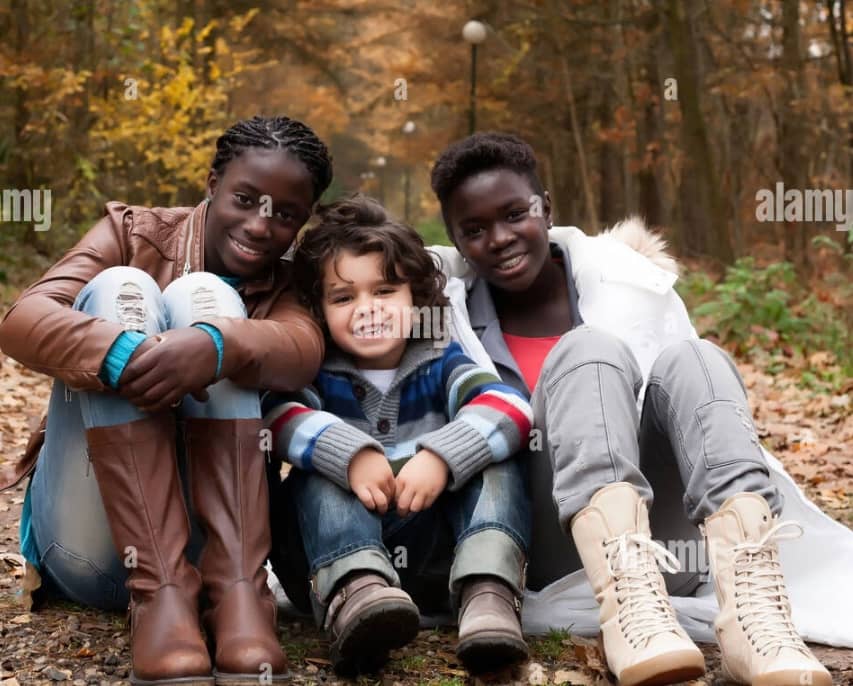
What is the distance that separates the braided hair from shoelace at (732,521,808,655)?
1490 mm

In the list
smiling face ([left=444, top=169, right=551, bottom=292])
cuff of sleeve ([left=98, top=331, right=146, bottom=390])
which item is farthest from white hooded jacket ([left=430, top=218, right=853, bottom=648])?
cuff of sleeve ([left=98, top=331, right=146, bottom=390])

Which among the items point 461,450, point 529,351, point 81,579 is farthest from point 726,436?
point 81,579

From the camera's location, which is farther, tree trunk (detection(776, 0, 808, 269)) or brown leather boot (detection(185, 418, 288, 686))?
tree trunk (detection(776, 0, 808, 269))

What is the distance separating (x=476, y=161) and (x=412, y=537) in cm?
122

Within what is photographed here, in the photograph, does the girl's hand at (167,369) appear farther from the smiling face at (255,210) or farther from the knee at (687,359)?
the knee at (687,359)

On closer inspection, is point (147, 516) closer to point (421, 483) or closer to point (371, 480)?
point (371, 480)

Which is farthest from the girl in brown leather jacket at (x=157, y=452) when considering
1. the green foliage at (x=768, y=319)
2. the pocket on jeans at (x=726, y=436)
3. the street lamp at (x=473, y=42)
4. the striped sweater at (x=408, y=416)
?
the street lamp at (x=473, y=42)

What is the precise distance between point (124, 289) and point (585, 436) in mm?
1083

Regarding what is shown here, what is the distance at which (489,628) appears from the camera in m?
2.24

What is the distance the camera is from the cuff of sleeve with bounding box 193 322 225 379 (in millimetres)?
2318

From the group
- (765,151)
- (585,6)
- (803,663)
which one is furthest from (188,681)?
(765,151)

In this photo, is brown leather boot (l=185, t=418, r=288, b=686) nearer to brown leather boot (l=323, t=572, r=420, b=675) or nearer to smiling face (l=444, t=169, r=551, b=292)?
brown leather boot (l=323, t=572, r=420, b=675)

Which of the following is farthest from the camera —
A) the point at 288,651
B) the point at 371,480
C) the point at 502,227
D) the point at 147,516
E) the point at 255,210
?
the point at 502,227

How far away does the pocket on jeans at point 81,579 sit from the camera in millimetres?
2590
